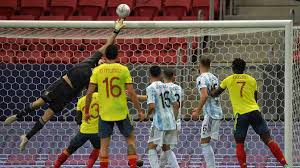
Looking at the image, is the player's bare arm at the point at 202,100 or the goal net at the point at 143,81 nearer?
the player's bare arm at the point at 202,100

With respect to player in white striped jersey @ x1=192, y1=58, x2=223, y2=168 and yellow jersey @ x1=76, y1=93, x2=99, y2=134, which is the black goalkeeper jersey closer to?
yellow jersey @ x1=76, y1=93, x2=99, y2=134

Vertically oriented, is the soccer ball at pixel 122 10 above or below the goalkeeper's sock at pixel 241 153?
above

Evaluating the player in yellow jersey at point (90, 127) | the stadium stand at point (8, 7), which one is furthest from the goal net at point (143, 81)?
the stadium stand at point (8, 7)

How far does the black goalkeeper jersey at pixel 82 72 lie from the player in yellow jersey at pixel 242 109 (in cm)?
152

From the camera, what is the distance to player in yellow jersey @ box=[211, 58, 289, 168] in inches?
380

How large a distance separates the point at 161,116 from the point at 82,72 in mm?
1177

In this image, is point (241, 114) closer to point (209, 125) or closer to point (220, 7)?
point (209, 125)

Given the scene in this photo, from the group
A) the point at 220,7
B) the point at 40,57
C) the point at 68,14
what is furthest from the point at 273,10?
the point at 40,57

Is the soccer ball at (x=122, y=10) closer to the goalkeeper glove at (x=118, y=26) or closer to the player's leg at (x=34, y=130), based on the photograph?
the goalkeeper glove at (x=118, y=26)

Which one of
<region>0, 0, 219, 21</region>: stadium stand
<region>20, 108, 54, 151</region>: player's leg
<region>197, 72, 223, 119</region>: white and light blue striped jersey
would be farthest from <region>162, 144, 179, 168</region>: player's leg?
<region>0, 0, 219, 21</region>: stadium stand

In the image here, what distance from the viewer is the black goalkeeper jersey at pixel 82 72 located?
9.80 meters

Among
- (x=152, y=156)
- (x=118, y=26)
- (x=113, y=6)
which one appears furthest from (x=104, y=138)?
(x=113, y=6)

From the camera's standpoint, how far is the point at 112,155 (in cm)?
1193

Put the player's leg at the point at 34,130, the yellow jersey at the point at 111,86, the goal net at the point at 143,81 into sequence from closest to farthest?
the yellow jersey at the point at 111,86 < the player's leg at the point at 34,130 < the goal net at the point at 143,81
